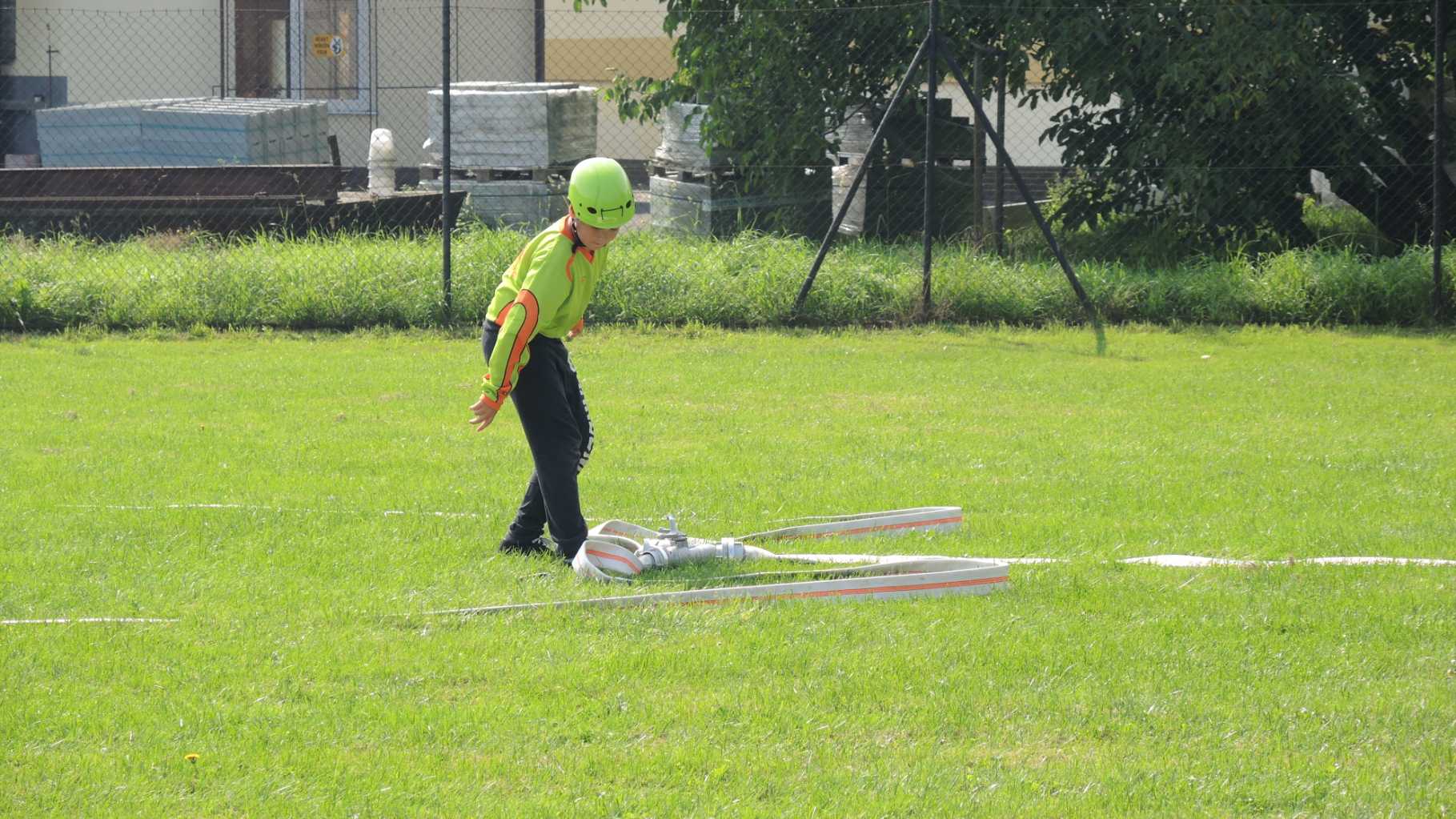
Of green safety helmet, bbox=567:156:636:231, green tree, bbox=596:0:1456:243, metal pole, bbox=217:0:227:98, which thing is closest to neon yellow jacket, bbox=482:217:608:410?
green safety helmet, bbox=567:156:636:231

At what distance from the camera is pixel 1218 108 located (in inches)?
514

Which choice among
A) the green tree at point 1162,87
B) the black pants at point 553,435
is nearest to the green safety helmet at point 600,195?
the black pants at point 553,435

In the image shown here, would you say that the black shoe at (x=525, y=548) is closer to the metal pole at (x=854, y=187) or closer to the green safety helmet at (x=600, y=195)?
the green safety helmet at (x=600, y=195)

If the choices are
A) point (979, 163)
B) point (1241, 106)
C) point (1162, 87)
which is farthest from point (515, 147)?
point (1241, 106)

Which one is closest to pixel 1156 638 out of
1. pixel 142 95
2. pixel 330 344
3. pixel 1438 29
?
pixel 330 344

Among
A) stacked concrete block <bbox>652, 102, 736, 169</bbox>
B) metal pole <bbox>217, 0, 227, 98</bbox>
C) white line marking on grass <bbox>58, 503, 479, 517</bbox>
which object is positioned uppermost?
metal pole <bbox>217, 0, 227, 98</bbox>

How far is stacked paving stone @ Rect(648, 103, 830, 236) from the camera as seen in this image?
566 inches

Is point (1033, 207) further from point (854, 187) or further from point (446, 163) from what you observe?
point (446, 163)

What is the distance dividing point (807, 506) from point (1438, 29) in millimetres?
7695

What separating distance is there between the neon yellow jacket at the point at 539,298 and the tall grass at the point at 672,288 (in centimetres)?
596

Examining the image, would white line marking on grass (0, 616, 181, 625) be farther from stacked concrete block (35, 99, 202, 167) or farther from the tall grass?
stacked concrete block (35, 99, 202, 167)

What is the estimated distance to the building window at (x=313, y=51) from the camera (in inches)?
848

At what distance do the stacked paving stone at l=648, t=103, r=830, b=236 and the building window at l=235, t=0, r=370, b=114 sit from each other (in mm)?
8215

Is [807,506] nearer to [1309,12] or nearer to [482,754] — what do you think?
[482,754]
